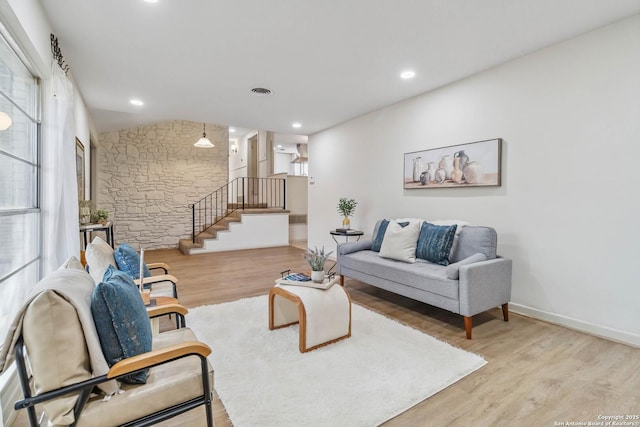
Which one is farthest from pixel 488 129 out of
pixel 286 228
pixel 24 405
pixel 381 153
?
pixel 286 228

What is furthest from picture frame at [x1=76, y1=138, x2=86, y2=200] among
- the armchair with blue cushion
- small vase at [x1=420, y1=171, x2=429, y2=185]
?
small vase at [x1=420, y1=171, x2=429, y2=185]

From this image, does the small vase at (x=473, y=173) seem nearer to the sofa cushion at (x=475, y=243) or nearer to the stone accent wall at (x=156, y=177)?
the sofa cushion at (x=475, y=243)

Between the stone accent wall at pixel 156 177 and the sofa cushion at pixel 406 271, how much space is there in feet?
17.6

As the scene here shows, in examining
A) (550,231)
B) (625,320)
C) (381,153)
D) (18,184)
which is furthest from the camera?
(381,153)

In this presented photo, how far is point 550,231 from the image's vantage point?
294 centimetres

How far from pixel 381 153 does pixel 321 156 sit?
5.84ft

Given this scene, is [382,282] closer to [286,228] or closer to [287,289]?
[287,289]

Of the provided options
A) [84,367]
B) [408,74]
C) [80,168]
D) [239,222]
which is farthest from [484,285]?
[239,222]

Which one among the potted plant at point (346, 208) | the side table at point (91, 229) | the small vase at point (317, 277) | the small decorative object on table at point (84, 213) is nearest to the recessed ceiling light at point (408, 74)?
the potted plant at point (346, 208)

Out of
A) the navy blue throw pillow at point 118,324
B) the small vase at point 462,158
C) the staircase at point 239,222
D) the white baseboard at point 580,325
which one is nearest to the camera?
the navy blue throw pillow at point 118,324

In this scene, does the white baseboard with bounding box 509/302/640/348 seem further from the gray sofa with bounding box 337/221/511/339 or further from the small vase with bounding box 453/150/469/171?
the small vase with bounding box 453/150/469/171

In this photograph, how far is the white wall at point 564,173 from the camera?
251cm

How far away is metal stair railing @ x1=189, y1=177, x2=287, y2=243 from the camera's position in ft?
26.1

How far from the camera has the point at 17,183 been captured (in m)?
2.21
